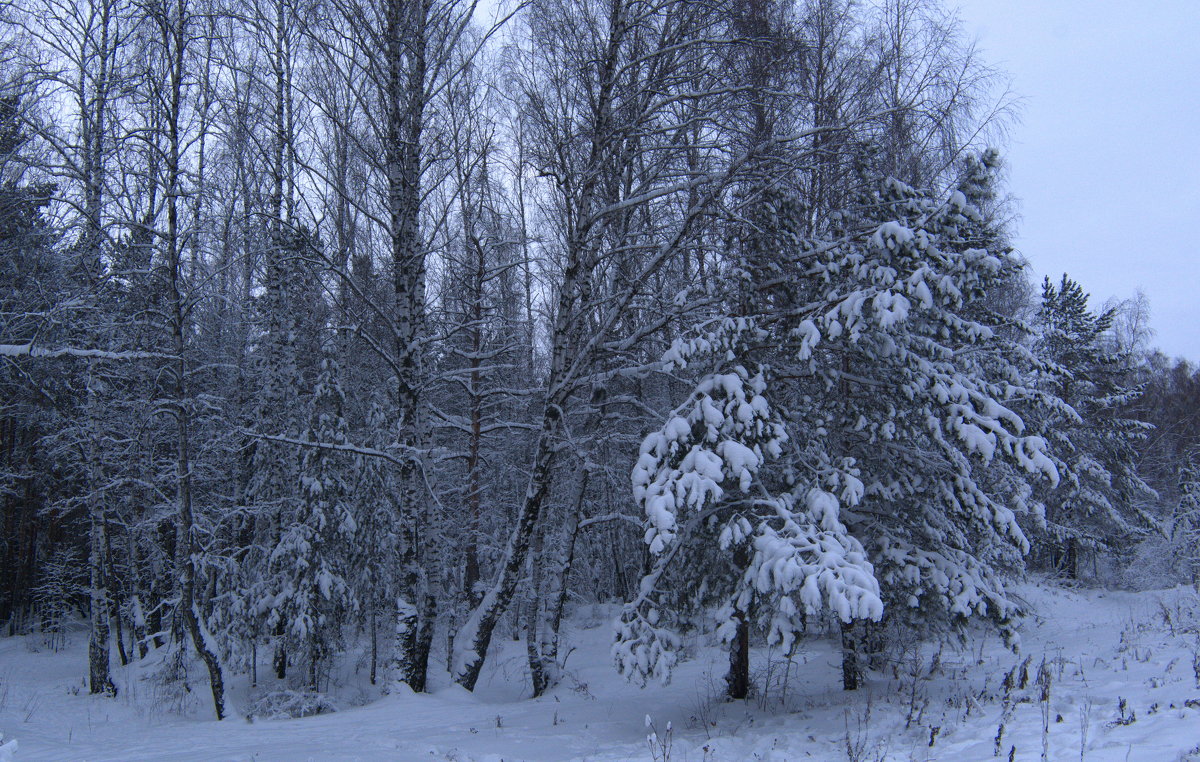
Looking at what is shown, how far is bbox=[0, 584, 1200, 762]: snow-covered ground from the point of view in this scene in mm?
5375

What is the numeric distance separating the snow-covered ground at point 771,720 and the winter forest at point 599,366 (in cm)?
11

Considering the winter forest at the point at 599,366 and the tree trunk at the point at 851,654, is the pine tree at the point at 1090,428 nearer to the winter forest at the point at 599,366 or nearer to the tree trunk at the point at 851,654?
the winter forest at the point at 599,366

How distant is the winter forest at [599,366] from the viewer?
686 cm

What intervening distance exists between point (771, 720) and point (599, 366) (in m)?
6.08

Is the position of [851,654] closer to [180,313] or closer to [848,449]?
[848,449]

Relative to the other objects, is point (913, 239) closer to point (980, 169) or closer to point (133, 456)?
point (980, 169)

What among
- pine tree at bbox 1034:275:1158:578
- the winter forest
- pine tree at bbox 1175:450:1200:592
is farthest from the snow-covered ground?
pine tree at bbox 1034:275:1158:578

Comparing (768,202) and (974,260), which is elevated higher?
(768,202)

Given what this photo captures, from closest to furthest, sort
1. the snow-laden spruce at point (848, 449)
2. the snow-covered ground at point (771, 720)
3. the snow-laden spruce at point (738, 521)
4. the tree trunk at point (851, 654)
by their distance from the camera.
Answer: the snow-covered ground at point (771, 720) < the snow-laden spruce at point (738, 521) < the snow-laden spruce at point (848, 449) < the tree trunk at point (851, 654)

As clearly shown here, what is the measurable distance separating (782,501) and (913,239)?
3080mm

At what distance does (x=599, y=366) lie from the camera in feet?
37.4

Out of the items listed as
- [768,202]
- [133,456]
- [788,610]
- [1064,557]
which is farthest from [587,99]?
[1064,557]

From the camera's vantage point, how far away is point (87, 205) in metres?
11.1

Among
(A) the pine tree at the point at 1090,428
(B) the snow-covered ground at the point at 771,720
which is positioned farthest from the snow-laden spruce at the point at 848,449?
(A) the pine tree at the point at 1090,428
